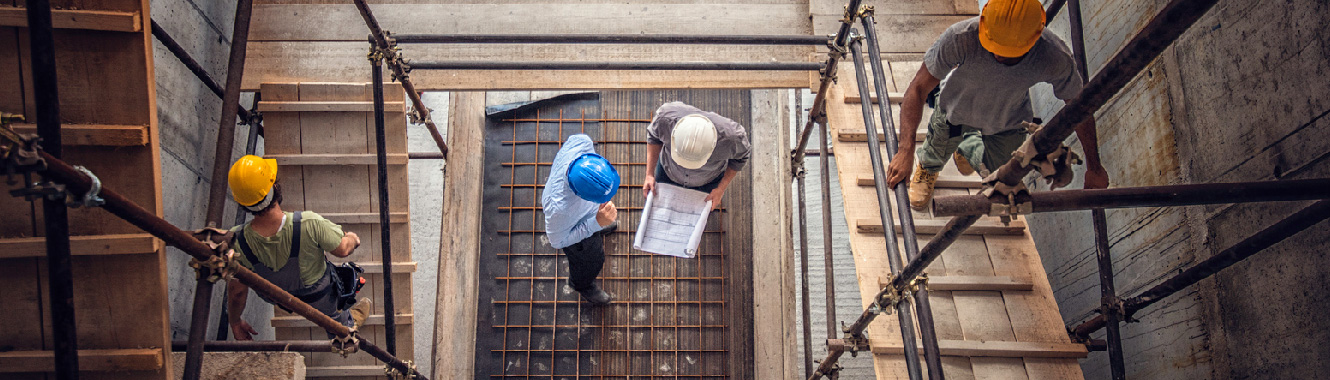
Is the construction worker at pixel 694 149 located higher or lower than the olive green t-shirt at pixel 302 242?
higher

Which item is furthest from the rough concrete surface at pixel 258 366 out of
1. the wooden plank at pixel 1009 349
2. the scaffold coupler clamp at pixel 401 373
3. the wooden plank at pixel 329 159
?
the wooden plank at pixel 1009 349

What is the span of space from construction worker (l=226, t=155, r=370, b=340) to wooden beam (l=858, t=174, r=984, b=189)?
3298 millimetres

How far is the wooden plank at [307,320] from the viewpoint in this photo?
524 centimetres

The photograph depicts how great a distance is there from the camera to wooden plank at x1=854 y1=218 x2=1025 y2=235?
14.6 ft

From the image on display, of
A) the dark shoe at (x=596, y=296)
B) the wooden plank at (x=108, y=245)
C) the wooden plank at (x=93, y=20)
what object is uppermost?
the wooden plank at (x=93, y=20)

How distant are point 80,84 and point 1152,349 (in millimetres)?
6173

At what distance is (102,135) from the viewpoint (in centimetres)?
321

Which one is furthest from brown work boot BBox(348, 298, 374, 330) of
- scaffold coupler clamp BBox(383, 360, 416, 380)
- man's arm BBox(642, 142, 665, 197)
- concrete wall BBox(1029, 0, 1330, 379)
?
concrete wall BBox(1029, 0, 1330, 379)

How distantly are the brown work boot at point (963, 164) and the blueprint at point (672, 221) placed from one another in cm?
193

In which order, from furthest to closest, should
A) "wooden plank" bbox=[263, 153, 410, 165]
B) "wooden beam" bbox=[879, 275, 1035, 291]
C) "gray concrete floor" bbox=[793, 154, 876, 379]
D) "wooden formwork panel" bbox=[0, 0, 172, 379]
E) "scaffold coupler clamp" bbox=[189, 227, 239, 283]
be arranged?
"gray concrete floor" bbox=[793, 154, 876, 379], "wooden plank" bbox=[263, 153, 410, 165], "wooden beam" bbox=[879, 275, 1035, 291], "wooden formwork panel" bbox=[0, 0, 172, 379], "scaffold coupler clamp" bbox=[189, 227, 239, 283]

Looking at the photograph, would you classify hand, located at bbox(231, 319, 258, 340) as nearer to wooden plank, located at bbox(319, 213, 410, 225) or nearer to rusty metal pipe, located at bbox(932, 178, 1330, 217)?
wooden plank, located at bbox(319, 213, 410, 225)

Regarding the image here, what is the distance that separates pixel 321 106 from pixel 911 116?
4289 mm

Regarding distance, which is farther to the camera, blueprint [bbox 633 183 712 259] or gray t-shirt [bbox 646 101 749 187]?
blueprint [bbox 633 183 712 259]

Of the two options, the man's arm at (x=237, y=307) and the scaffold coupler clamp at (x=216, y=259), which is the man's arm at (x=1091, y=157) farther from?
the man's arm at (x=237, y=307)
